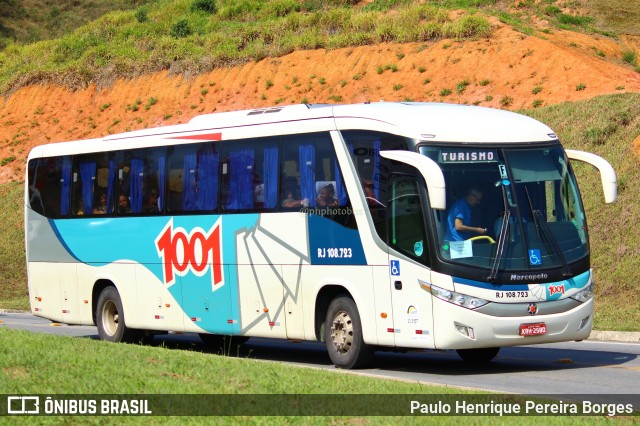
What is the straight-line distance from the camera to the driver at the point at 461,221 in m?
14.0

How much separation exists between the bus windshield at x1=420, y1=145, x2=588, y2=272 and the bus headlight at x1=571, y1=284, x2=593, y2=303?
0.44m

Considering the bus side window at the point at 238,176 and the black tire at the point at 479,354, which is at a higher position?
the bus side window at the point at 238,176

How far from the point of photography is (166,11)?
215 feet

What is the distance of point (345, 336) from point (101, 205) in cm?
651

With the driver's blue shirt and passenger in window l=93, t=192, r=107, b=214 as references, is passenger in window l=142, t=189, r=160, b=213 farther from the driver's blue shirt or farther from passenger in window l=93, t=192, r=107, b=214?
the driver's blue shirt

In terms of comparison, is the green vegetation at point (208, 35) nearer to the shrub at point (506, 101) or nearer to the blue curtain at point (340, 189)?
the shrub at point (506, 101)

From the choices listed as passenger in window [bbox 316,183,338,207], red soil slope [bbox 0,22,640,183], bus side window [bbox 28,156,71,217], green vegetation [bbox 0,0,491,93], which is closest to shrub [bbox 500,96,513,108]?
red soil slope [bbox 0,22,640,183]

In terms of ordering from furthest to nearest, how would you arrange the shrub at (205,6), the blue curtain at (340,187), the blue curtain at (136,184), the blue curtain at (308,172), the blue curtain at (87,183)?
the shrub at (205,6)
the blue curtain at (87,183)
the blue curtain at (136,184)
the blue curtain at (308,172)
the blue curtain at (340,187)

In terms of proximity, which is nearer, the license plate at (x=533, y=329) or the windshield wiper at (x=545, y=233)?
the license plate at (x=533, y=329)

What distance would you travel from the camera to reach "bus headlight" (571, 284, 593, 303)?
1447cm

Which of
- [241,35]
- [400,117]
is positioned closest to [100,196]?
[400,117]

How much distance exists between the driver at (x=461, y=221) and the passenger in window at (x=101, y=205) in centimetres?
796

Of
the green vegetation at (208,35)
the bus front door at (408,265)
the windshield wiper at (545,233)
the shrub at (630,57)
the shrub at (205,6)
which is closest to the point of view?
the bus front door at (408,265)

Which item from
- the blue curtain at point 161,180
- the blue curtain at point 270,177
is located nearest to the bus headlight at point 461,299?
the blue curtain at point 270,177
